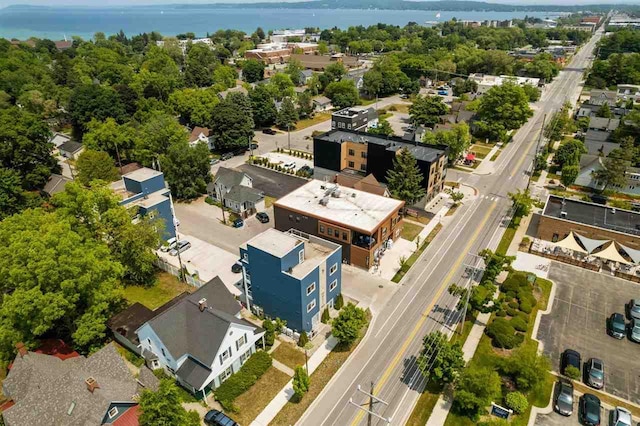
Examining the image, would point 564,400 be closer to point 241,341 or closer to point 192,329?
point 241,341

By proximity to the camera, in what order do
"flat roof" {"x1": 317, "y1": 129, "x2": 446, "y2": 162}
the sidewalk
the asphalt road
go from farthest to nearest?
"flat roof" {"x1": 317, "y1": 129, "x2": 446, "y2": 162} → the asphalt road → the sidewalk

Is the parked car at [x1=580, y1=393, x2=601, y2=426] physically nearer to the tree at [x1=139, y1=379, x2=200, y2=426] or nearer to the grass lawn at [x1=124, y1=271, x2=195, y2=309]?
the tree at [x1=139, y1=379, x2=200, y2=426]

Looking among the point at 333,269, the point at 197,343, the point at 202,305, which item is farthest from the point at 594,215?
the point at 197,343

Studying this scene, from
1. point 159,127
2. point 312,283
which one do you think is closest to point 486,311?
point 312,283

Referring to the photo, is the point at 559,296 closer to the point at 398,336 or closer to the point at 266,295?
the point at 398,336

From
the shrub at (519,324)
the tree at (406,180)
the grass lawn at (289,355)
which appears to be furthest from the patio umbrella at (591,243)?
the grass lawn at (289,355)

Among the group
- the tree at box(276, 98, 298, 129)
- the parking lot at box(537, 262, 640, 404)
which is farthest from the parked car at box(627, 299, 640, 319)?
the tree at box(276, 98, 298, 129)
